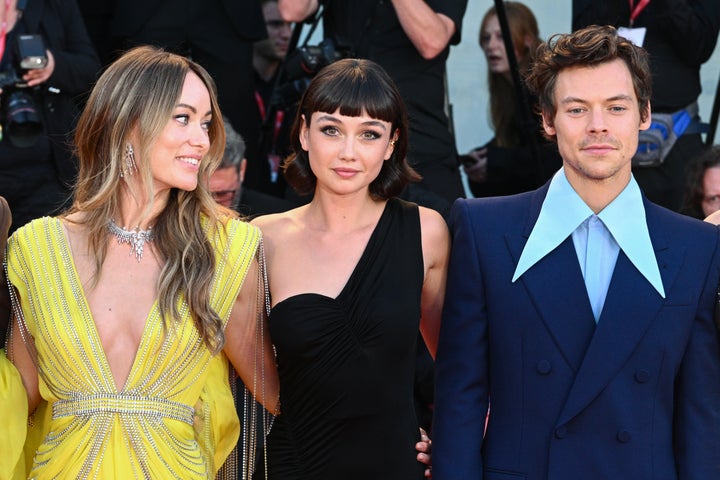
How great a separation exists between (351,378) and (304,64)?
1882 mm

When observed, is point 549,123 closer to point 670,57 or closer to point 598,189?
point 598,189

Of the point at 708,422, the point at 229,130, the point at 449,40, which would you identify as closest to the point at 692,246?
the point at 708,422

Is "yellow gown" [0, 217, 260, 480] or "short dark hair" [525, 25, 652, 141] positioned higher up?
"short dark hair" [525, 25, 652, 141]

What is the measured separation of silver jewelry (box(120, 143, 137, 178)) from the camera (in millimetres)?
3678

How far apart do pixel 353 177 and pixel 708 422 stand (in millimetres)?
1240

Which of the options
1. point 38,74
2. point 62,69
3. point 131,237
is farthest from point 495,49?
point 131,237

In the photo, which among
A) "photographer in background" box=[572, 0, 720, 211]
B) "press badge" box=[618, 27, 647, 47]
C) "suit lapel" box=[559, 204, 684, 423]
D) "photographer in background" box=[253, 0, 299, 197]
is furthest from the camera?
"photographer in background" box=[253, 0, 299, 197]

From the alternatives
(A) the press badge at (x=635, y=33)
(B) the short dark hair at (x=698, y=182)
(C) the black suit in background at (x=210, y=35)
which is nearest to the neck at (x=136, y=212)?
(C) the black suit in background at (x=210, y=35)

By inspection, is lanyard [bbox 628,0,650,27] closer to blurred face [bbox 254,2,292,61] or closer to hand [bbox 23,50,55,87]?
blurred face [bbox 254,2,292,61]

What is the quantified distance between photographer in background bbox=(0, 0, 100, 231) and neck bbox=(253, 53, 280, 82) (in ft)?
4.72

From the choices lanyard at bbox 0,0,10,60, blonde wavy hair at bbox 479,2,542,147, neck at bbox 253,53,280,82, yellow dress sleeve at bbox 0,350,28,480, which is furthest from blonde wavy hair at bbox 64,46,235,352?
neck at bbox 253,53,280,82

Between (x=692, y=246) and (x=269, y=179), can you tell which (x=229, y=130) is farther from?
(x=692, y=246)

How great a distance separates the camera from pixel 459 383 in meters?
3.45

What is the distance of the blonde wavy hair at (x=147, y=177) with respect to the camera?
11.8 ft
